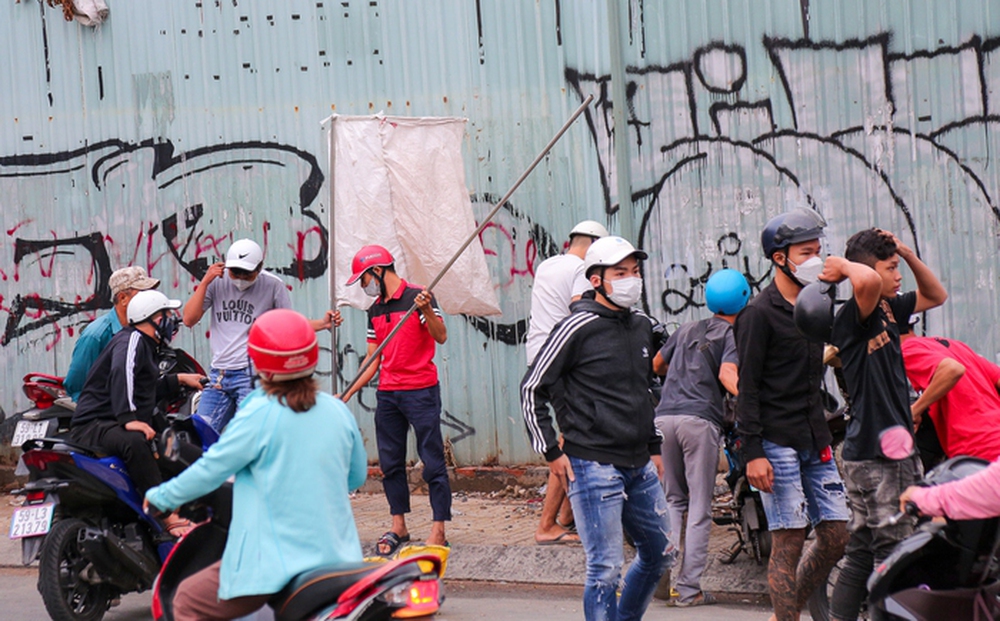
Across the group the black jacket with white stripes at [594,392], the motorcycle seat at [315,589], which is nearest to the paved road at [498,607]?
the black jacket with white stripes at [594,392]

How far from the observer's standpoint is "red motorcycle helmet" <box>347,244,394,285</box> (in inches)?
307

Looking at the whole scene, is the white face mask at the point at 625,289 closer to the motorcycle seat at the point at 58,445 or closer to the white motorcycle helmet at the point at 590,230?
the white motorcycle helmet at the point at 590,230

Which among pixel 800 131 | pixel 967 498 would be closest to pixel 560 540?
pixel 800 131

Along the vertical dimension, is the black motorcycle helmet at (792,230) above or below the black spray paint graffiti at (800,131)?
below

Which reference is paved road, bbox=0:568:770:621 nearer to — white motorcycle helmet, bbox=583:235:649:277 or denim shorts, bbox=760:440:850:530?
denim shorts, bbox=760:440:850:530

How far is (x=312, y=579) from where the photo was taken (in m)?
3.99

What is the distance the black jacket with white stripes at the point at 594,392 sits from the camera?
533cm

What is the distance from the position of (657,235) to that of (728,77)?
1.32m

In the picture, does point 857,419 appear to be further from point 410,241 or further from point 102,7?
point 102,7

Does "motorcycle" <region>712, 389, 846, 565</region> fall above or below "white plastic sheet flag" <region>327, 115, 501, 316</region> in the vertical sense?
below

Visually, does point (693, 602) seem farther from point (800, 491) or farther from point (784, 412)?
point (784, 412)

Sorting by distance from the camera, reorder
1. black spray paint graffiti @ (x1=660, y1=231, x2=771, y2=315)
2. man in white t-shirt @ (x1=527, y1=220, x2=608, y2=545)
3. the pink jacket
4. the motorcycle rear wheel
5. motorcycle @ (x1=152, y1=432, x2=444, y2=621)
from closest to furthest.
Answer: the pink jacket, motorcycle @ (x1=152, y1=432, x2=444, y2=621), the motorcycle rear wheel, man in white t-shirt @ (x1=527, y1=220, x2=608, y2=545), black spray paint graffiti @ (x1=660, y1=231, x2=771, y2=315)

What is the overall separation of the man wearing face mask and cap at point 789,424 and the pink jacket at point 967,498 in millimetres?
1679

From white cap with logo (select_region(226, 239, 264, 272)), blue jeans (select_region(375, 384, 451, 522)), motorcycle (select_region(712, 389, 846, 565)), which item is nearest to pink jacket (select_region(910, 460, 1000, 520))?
motorcycle (select_region(712, 389, 846, 565))
